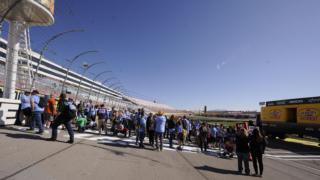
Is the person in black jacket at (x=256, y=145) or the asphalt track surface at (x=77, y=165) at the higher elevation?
the person in black jacket at (x=256, y=145)

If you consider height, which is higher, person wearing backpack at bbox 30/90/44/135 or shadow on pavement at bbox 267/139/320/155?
person wearing backpack at bbox 30/90/44/135

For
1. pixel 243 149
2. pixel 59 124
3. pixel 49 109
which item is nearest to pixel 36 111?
pixel 49 109

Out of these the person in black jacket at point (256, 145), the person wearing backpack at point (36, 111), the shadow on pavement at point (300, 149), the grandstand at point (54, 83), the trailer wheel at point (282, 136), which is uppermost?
the grandstand at point (54, 83)

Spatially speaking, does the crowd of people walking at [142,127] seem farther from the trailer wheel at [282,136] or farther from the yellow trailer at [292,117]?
the trailer wheel at [282,136]

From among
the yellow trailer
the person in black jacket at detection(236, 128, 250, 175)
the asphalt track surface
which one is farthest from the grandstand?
the yellow trailer

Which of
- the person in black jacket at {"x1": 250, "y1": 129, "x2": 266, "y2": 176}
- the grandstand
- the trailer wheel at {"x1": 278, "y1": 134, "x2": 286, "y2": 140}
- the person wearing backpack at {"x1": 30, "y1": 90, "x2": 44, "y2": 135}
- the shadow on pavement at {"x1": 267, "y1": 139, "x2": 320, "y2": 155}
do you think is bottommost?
the shadow on pavement at {"x1": 267, "y1": 139, "x2": 320, "y2": 155}

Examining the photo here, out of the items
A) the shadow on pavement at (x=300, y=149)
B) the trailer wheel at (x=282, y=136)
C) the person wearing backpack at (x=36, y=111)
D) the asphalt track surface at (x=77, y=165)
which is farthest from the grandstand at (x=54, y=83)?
the trailer wheel at (x=282, y=136)

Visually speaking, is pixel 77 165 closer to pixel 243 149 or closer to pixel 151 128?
pixel 243 149

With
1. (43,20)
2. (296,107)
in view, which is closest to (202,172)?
(43,20)

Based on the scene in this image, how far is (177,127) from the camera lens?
53.6 feet

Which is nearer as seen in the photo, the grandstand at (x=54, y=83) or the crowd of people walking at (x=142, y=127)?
the crowd of people walking at (x=142, y=127)

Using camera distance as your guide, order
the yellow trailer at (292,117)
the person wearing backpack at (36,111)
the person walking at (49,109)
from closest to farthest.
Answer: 1. the person wearing backpack at (36,111)
2. the person walking at (49,109)
3. the yellow trailer at (292,117)

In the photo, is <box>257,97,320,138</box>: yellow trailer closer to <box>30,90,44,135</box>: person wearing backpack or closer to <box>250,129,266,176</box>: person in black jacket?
<box>250,129,266,176</box>: person in black jacket

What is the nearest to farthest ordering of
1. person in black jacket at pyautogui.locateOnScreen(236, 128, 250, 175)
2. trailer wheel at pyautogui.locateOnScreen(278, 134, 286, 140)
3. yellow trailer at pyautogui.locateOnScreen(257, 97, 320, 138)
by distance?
person in black jacket at pyautogui.locateOnScreen(236, 128, 250, 175)
yellow trailer at pyautogui.locateOnScreen(257, 97, 320, 138)
trailer wheel at pyautogui.locateOnScreen(278, 134, 286, 140)
